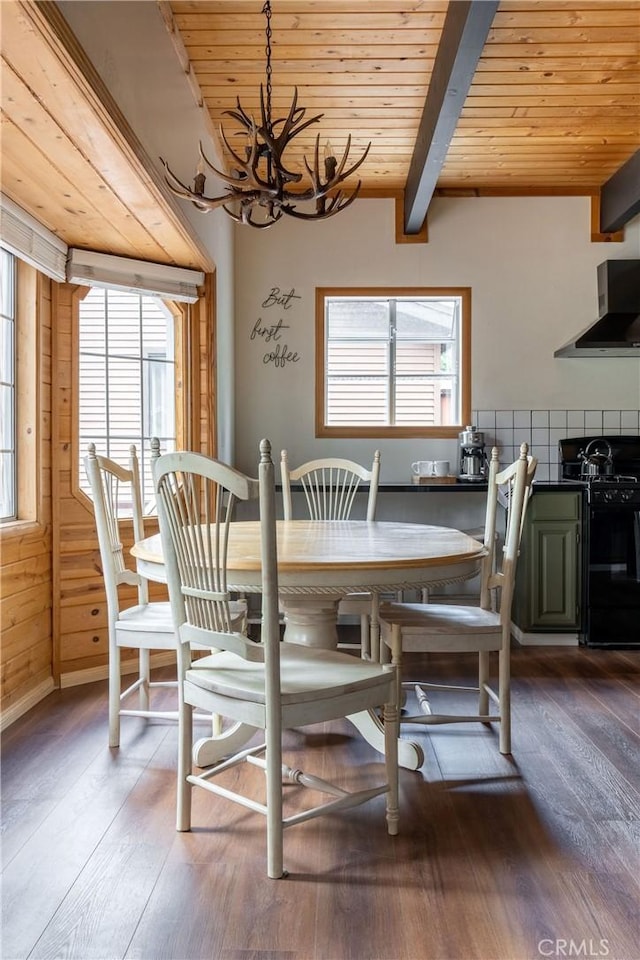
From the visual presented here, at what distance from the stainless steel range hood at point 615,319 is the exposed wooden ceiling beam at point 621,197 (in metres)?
0.25

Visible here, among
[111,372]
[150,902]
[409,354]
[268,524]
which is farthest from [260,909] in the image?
[409,354]

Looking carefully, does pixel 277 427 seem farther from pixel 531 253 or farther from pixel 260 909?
pixel 260 909

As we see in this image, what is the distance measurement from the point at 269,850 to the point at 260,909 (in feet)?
0.46

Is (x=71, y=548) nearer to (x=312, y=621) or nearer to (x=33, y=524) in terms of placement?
(x=33, y=524)

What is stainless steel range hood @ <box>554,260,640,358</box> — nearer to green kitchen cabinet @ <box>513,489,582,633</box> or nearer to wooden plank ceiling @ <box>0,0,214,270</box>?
green kitchen cabinet @ <box>513,489,582,633</box>

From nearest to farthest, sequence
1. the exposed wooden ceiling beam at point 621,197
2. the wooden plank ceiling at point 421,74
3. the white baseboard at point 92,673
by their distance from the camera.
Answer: the wooden plank ceiling at point 421,74 → the white baseboard at point 92,673 → the exposed wooden ceiling beam at point 621,197

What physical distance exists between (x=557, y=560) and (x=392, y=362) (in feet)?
5.34

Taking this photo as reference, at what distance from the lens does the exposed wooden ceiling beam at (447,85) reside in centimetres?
245

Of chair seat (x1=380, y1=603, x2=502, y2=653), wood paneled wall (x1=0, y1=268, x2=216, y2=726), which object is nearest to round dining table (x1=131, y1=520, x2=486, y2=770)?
chair seat (x1=380, y1=603, x2=502, y2=653)

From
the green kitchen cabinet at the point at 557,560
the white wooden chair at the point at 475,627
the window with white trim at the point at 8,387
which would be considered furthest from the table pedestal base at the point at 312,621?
the green kitchen cabinet at the point at 557,560

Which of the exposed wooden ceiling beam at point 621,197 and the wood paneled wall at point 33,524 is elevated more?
the exposed wooden ceiling beam at point 621,197

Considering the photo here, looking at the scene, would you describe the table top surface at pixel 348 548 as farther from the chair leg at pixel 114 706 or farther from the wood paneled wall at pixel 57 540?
the wood paneled wall at pixel 57 540

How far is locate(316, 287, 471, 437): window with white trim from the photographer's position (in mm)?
4703

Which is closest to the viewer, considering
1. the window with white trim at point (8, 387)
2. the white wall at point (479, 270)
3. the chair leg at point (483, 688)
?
the chair leg at point (483, 688)
